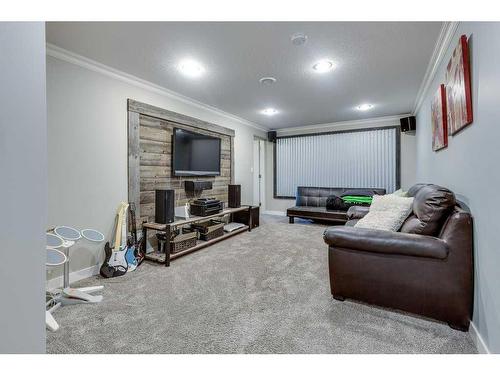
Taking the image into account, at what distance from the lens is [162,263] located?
2871mm

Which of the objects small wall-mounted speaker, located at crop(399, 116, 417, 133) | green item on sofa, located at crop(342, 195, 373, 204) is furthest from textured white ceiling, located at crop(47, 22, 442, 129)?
green item on sofa, located at crop(342, 195, 373, 204)

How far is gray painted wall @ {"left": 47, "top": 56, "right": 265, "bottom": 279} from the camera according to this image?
2.33 m

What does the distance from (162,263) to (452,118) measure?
3148mm

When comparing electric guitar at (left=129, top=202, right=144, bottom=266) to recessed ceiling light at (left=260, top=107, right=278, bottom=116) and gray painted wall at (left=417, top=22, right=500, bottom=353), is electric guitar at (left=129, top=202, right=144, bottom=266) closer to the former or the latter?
recessed ceiling light at (left=260, top=107, right=278, bottom=116)

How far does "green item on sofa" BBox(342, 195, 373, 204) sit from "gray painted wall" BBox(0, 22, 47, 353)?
Result: 4910mm

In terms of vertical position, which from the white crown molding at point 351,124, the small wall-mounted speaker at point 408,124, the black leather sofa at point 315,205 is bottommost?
the black leather sofa at point 315,205

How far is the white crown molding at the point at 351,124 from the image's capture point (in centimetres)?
505

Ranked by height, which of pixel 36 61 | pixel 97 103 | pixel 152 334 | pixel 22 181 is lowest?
pixel 152 334

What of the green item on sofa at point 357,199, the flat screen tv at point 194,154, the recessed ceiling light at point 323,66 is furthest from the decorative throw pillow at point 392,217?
the flat screen tv at point 194,154

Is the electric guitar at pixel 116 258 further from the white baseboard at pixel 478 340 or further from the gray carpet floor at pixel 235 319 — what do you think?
the white baseboard at pixel 478 340

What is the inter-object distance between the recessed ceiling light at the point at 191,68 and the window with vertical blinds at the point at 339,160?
3720 mm

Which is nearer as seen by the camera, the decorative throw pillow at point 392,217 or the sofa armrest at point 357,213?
the decorative throw pillow at point 392,217

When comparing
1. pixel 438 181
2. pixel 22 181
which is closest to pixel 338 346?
pixel 22 181

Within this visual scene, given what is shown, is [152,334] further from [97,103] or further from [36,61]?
[97,103]
